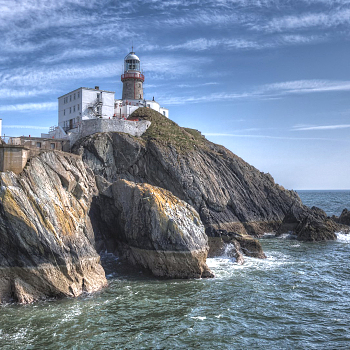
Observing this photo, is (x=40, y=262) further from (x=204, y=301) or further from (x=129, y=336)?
(x=204, y=301)

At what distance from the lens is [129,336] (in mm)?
20125

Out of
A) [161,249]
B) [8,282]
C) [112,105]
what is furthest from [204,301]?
[112,105]

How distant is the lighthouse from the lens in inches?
3184

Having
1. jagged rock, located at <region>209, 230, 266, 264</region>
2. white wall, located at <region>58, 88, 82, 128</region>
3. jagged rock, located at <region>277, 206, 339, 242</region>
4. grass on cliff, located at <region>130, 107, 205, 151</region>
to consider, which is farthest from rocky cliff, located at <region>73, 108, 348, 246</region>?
white wall, located at <region>58, 88, 82, 128</region>

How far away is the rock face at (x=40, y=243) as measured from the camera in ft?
84.3

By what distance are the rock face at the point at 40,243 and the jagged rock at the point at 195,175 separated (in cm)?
2215

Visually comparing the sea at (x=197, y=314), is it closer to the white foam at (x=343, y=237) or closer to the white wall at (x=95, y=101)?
the white foam at (x=343, y=237)

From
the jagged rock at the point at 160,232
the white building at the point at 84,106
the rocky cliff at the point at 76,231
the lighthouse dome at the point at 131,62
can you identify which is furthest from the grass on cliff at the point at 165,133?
the jagged rock at the point at 160,232

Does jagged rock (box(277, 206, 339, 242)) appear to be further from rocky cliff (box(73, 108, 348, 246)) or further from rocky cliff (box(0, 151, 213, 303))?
rocky cliff (box(0, 151, 213, 303))

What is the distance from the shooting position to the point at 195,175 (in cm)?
5762

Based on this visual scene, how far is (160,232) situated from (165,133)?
35.2 meters

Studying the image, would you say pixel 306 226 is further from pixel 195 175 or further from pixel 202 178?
pixel 195 175

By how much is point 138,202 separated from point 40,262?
10.9 metres

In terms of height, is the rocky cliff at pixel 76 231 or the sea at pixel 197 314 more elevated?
the rocky cliff at pixel 76 231
